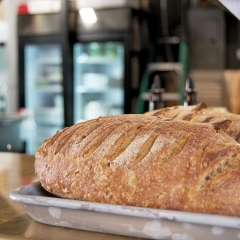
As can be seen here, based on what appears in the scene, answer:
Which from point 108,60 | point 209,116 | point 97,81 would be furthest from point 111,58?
point 209,116

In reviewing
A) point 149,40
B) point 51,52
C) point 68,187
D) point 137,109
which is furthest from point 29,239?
point 51,52

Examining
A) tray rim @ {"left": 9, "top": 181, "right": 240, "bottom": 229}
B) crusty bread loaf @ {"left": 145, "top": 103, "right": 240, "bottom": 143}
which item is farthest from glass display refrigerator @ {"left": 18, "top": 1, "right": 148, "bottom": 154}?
tray rim @ {"left": 9, "top": 181, "right": 240, "bottom": 229}

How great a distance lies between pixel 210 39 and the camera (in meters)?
5.08

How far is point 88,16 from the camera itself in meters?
5.26

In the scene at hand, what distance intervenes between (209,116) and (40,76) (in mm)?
4968

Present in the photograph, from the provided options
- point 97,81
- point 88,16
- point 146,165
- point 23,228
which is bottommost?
point 23,228

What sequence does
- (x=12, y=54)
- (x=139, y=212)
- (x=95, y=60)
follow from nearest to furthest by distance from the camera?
(x=139, y=212) < (x=95, y=60) < (x=12, y=54)

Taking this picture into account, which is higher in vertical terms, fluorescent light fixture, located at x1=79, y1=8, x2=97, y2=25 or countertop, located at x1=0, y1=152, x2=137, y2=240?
fluorescent light fixture, located at x1=79, y1=8, x2=97, y2=25

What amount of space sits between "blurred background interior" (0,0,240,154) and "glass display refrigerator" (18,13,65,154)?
0.04 feet

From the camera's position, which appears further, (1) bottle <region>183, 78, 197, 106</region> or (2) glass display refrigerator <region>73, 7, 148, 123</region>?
(2) glass display refrigerator <region>73, 7, 148, 123</region>

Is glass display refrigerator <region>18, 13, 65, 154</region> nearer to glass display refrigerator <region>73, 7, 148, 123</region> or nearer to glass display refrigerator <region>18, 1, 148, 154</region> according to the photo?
glass display refrigerator <region>18, 1, 148, 154</region>

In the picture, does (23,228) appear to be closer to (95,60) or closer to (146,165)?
(146,165)

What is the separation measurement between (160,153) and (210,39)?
446 centimetres

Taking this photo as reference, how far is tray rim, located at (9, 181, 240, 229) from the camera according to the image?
704 mm
